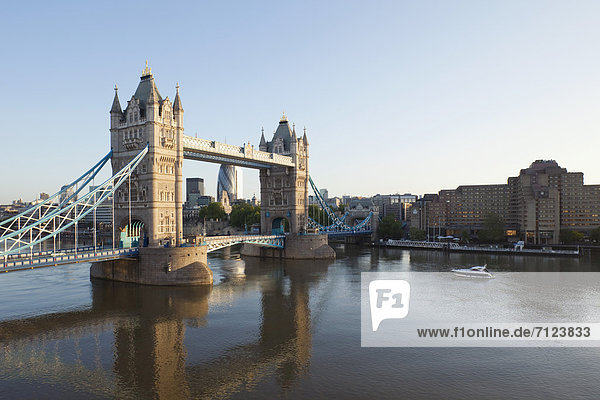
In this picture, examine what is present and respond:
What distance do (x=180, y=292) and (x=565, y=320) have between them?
37286 millimetres

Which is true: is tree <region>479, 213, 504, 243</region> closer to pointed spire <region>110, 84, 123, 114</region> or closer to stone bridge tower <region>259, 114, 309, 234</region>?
stone bridge tower <region>259, 114, 309, 234</region>

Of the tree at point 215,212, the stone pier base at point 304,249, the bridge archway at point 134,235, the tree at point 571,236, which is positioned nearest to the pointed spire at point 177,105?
the bridge archway at point 134,235

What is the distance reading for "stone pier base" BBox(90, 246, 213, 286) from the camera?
161 ft

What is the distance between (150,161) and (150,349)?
3011 centimetres

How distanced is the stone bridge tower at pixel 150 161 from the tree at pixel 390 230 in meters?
74.4

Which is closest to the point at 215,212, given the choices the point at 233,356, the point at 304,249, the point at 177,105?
the point at 304,249

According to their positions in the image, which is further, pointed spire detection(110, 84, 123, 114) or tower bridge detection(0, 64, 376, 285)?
pointed spire detection(110, 84, 123, 114)

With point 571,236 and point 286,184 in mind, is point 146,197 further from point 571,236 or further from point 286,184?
point 571,236

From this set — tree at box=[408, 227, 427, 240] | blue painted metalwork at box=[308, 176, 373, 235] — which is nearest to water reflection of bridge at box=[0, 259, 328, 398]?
blue painted metalwork at box=[308, 176, 373, 235]

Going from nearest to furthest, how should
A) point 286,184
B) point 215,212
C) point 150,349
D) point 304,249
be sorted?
point 150,349, point 304,249, point 286,184, point 215,212

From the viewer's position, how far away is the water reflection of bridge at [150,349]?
76.8 ft

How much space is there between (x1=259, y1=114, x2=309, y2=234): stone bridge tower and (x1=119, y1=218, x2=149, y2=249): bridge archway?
1242 inches

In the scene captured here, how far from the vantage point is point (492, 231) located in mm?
109250

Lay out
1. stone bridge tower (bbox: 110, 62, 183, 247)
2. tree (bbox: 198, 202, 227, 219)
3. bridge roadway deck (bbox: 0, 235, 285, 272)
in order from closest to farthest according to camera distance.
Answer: bridge roadway deck (bbox: 0, 235, 285, 272) < stone bridge tower (bbox: 110, 62, 183, 247) < tree (bbox: 198, 202, 227, 219)
